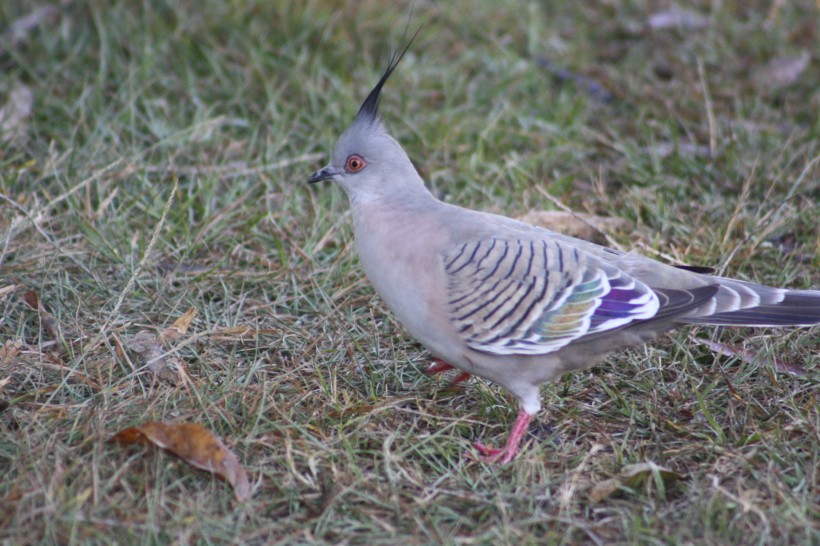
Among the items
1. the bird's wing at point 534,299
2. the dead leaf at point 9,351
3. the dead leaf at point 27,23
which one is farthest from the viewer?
the dead leaf at point 27,23

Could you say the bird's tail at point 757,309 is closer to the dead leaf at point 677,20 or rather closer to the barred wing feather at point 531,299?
the barred wing feather at point 531,299

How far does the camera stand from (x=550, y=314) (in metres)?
3.07

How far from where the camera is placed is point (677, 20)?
21.1ft

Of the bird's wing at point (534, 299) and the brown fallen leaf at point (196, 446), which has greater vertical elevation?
the bird's wing at point (534, 299)

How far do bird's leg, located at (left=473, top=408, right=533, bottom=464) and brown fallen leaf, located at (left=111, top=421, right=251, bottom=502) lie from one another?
2.54ft

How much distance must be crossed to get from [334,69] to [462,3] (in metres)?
1.30

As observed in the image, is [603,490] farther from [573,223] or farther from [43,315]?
[43,315]

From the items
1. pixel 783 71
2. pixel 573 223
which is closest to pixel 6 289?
pixel 573 223

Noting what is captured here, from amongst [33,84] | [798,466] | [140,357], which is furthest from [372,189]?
[33,84]

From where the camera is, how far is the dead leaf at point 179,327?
3414 mm

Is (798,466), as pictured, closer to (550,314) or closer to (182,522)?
(550,314)

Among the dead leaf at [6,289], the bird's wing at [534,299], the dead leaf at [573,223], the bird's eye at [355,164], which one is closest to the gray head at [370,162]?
the bird's eye at [355,164]

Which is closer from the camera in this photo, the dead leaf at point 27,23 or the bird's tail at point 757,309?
the bird's tail at point 757,309

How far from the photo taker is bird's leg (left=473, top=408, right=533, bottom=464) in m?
2.94
